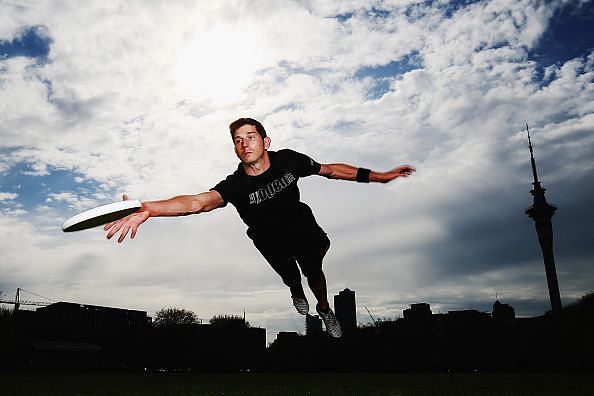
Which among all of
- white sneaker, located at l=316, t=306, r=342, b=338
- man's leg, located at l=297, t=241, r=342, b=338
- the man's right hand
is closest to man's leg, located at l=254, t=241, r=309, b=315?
man's leg, located at l=297, t=241, r=342, b=338

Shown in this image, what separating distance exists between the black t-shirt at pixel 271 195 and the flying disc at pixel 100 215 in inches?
91.0

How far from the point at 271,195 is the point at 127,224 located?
10.0 ft

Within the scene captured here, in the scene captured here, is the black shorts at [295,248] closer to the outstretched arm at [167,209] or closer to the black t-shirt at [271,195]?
the black t-shirt at [271,195]

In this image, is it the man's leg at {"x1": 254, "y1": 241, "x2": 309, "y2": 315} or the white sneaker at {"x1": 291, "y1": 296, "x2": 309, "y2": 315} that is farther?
the white sneaker at {"x1": 291, "y1": 296, "x2": 309, "y2": 315}

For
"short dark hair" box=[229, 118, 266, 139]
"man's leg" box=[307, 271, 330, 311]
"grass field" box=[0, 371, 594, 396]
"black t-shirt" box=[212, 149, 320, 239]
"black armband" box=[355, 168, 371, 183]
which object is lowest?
"grass field" box=[0, 371, 594, 396]

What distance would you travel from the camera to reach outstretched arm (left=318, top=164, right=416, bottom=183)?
1103 centimetres

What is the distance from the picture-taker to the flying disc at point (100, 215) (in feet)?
24.2

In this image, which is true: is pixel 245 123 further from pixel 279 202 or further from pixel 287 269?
pixel 287 269

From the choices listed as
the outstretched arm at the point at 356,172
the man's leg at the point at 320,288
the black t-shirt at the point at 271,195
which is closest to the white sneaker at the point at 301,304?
the man's leg at the point at 320,288

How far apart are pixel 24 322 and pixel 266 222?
110 meters

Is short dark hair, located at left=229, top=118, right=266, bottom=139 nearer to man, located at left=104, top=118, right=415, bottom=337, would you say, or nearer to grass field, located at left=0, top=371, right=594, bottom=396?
man, located at left=104, top=118, right=415, bottom=337

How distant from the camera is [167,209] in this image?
334 inches

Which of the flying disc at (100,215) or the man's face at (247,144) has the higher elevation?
the man's face at (247,144)

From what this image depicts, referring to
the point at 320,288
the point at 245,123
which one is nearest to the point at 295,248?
the point at 320,288
